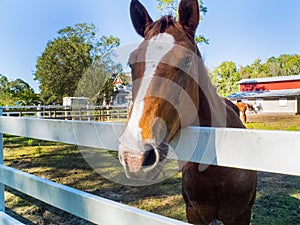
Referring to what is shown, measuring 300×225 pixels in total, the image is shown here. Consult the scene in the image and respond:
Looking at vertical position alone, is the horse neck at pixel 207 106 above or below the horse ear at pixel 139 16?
below

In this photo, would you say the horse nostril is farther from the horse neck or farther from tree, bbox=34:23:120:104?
tree, bbox=34:23:120:104

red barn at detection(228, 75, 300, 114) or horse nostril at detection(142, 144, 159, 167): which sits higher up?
red barn at detection(228, 75, 300, 114)

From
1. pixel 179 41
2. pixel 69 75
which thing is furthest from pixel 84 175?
pixel 69 75

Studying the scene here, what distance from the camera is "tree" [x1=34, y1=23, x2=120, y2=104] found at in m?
22.9

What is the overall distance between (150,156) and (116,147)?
248 mm

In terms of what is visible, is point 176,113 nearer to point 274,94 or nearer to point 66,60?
point 66,60

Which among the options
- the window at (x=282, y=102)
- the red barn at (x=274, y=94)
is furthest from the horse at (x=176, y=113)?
the window at (x=282, y=102)

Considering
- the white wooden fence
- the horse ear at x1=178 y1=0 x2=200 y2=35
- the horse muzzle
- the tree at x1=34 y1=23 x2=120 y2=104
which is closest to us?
the white wooden fence

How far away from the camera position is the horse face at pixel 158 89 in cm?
91

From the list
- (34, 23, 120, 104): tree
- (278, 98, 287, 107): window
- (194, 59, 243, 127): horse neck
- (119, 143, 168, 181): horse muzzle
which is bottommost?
(119, 143, 168, 181): horse muzzle

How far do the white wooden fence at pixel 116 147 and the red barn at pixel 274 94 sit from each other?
24.7 metres

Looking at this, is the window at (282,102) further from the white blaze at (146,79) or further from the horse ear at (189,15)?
the white blaze at (146,79)

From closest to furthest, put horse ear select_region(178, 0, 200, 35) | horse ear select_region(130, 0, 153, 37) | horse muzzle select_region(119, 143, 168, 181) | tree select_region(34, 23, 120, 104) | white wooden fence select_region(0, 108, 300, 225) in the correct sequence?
white wooden fence select_region(0, 108, 300, 225) → horse muzzle select_region(119, 143, 168, 181) → horse ear select_region(178, 0, 200, 35) → horse ear select_region(130, 0, 153, 37) → tree select_region(34, 23, 120, 104)

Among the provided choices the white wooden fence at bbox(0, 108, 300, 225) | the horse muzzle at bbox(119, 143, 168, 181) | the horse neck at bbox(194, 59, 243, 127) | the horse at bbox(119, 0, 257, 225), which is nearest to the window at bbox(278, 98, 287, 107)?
the horse at bbox(119, 0, 257, 225)
